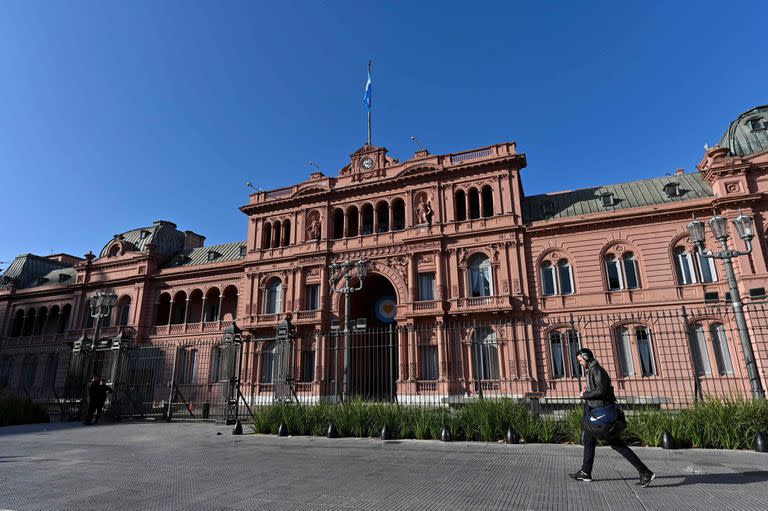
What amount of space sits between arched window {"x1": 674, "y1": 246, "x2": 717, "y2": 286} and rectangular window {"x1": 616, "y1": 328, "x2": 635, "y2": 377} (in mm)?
4084

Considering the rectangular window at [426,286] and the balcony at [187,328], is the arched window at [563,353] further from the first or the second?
the balcony at [187,328]

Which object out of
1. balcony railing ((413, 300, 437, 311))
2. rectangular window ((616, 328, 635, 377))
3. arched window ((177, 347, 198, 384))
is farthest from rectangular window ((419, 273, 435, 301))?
arched window ((177, 347, 198, 384))

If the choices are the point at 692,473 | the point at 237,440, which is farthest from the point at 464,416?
the point at 237,440

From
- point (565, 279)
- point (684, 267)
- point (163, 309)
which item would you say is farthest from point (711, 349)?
point (163, 309)

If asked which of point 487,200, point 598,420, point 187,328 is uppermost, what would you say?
point 487,200

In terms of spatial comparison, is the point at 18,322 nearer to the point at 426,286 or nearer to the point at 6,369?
the point at 6,369

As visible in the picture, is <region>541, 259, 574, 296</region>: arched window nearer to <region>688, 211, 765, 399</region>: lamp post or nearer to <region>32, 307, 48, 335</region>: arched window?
<region>688, 211, 765, 399</region>: lamp post

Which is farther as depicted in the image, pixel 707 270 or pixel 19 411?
pixel 707 270

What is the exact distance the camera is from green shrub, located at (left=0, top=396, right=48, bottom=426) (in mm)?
17380

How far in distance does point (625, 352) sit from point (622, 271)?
14.8 ft

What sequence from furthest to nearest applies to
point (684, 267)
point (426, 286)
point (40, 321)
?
point (40, 321)
point (426, 286)
point (684, 267)

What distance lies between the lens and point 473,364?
2527cm

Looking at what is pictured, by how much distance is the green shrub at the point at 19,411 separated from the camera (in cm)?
1738

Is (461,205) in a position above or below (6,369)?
above
